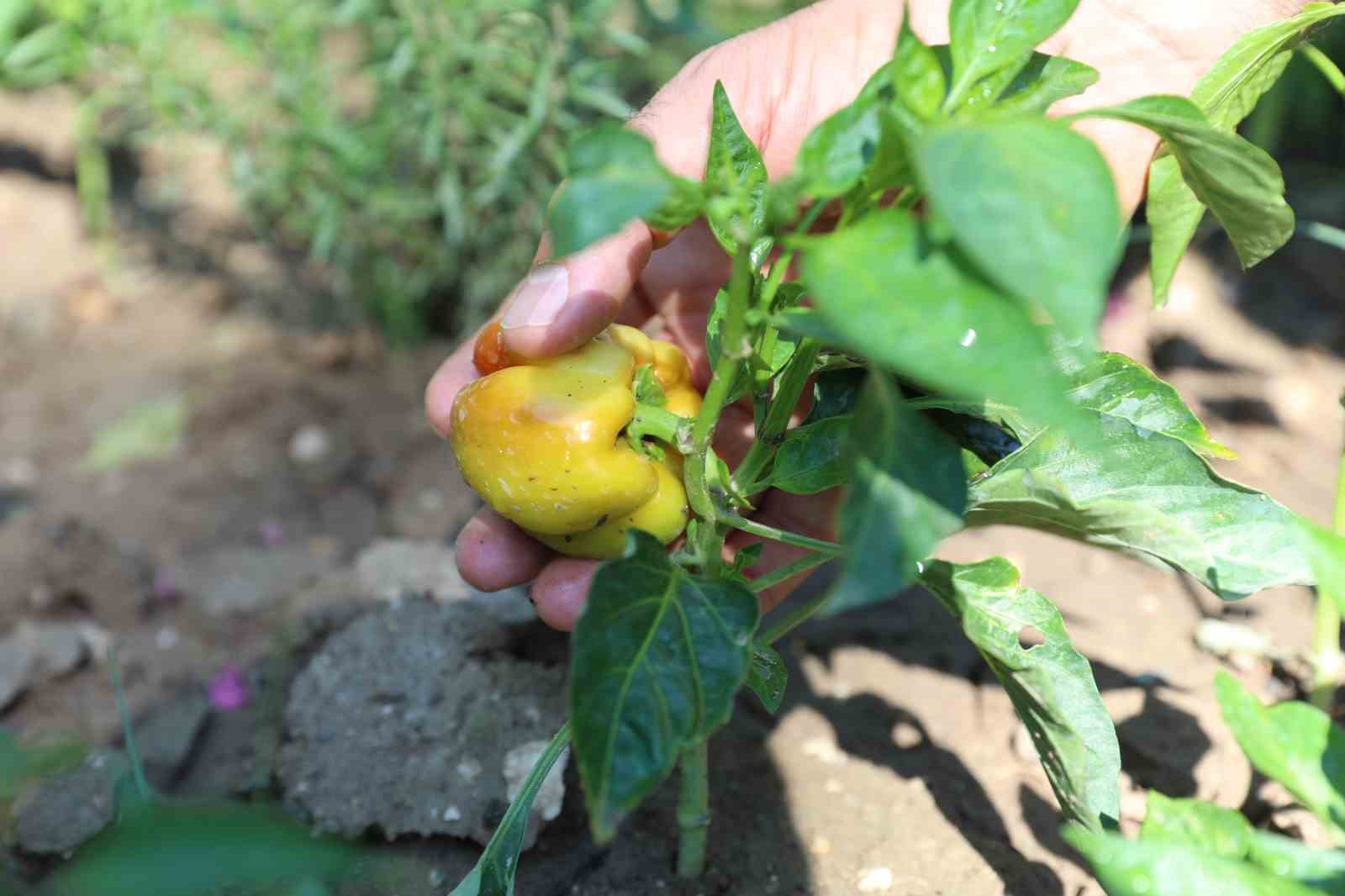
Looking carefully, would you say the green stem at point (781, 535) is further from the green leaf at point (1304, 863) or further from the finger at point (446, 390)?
the finger at point (446, 390)

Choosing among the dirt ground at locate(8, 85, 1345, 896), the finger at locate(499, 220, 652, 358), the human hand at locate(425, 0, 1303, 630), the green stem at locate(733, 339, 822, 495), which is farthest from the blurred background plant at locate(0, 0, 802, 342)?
the green stem at locate(733, 339, 822, 495)

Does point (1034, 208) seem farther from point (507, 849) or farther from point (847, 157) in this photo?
point (507, 849)

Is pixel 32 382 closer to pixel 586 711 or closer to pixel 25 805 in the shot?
pixel 25 805

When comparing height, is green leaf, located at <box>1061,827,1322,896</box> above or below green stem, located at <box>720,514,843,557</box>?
above

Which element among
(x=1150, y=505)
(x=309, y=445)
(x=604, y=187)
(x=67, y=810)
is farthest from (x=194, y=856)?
(x=309, y=445)

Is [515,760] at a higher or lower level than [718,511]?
lower

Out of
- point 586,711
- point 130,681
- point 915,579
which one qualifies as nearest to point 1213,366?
point 915,579

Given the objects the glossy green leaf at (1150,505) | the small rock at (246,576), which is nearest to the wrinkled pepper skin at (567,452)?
the glossy green leaf at (1150,505)

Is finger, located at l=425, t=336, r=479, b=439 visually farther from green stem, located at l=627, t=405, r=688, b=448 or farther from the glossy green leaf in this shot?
the glossy green leaf
